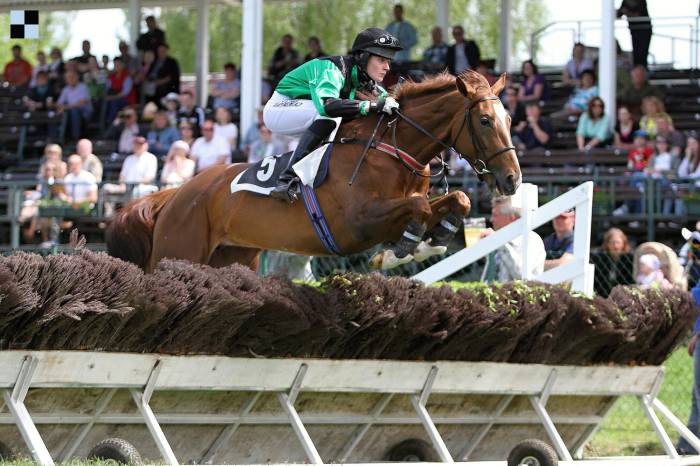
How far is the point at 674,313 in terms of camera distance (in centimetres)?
855

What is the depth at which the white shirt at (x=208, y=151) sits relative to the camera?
1697 cm

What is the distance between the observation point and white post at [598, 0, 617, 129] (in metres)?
16.8

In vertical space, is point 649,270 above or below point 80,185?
below

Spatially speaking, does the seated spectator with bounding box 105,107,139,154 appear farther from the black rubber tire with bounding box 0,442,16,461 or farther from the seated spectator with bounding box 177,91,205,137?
the black rubber tire with bounding box 0,442,16,461

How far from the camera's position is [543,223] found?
9.16 metres

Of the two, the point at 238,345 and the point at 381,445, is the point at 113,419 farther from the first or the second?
the point at 381,445

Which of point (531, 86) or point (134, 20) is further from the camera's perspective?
point (134, 20)

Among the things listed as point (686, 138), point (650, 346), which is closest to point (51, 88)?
point (686, 138)

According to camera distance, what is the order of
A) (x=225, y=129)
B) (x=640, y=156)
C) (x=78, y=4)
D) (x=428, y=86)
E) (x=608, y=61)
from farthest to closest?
(x=78, y=4), (x=225, y=129), (x=608, y=61), (x=640, y=156), (x=428, y=86)

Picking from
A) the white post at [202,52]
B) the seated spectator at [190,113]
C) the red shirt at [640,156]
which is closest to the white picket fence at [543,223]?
the red shirt at [640,156]

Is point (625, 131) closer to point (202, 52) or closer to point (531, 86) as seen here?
point (531, 86)

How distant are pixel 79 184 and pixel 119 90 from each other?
660 cm

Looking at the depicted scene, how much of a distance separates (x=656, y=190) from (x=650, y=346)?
593 centimetres

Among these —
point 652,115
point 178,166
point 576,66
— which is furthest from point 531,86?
point 178,166
